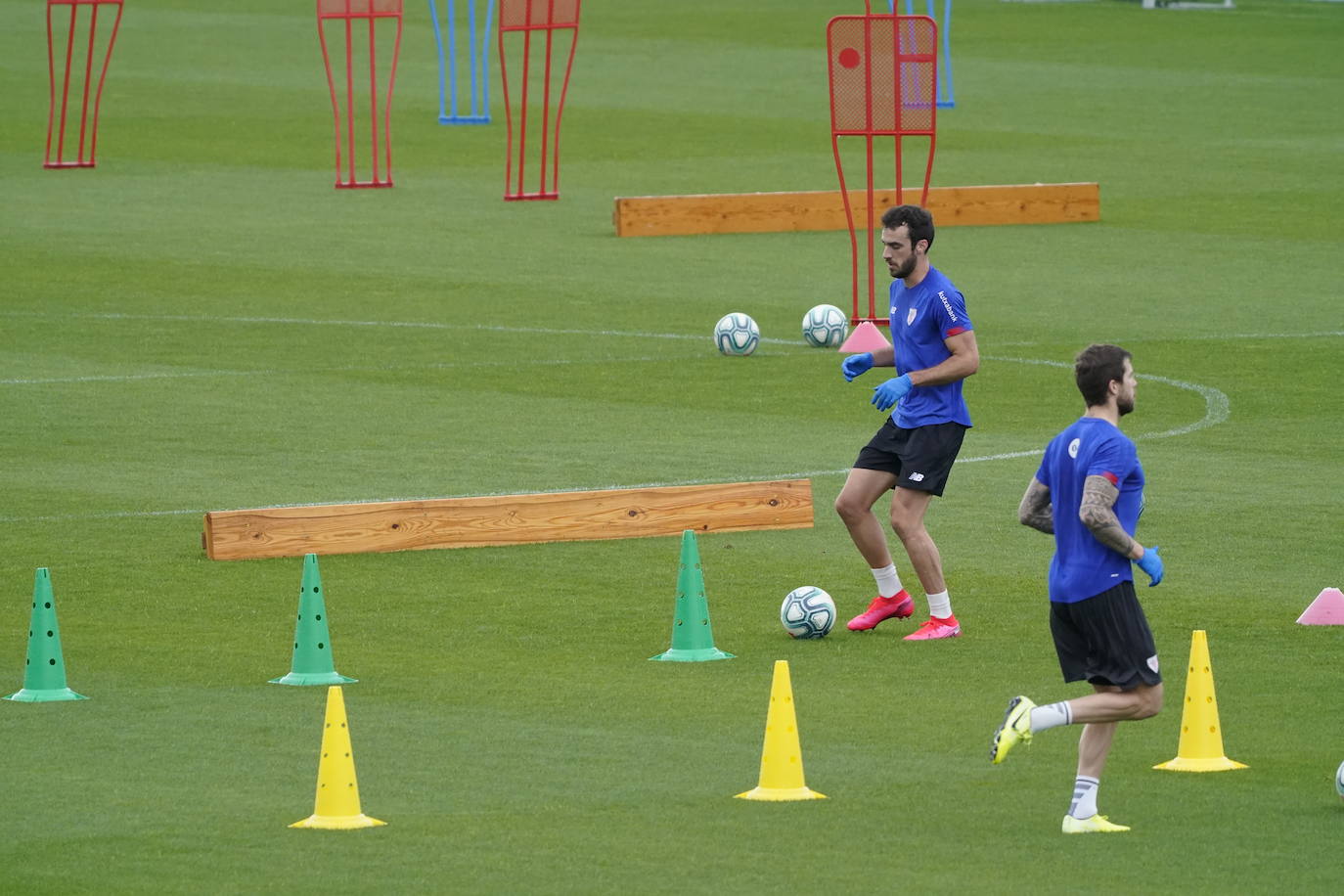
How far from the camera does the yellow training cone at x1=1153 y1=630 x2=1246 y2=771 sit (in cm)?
1082

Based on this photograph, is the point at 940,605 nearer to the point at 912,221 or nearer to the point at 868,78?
the point at 912,221

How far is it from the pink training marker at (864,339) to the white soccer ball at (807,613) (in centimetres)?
1061

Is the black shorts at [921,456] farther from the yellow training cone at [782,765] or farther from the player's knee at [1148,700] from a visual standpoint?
the player's knee at [1148,700]

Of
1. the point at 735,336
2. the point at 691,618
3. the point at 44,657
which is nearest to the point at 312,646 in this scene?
the point at 44,657

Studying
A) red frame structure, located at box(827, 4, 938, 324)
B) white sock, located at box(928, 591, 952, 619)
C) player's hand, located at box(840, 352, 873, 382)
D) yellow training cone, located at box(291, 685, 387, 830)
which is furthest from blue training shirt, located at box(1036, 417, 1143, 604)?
red frame structure, located at box(827, 4, 938, 324)

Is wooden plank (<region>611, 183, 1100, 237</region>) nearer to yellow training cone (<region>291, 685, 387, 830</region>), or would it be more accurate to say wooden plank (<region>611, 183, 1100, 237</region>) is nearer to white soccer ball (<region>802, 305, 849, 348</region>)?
white soccer ball (<region>802, 305, 849, 348</region>)

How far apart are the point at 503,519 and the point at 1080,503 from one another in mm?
7102

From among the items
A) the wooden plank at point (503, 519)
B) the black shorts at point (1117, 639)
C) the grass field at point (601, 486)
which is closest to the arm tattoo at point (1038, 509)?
the black shorts at point (1117, 639)

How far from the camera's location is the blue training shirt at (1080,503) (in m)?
9.90

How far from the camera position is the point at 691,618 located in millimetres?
13398

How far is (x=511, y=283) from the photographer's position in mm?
30250

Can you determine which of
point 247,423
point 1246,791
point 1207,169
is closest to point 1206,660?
point 1246,791

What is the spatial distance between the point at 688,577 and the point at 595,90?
41171 millimetres

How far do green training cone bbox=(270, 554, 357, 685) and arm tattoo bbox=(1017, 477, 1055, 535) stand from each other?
3821 millimetres
